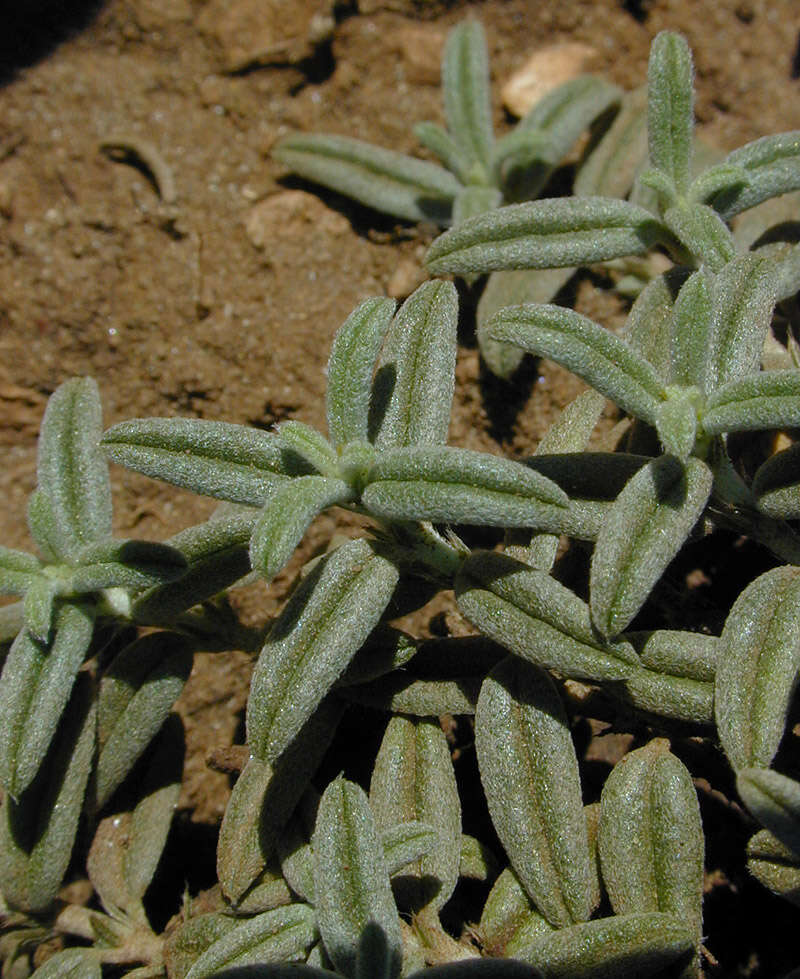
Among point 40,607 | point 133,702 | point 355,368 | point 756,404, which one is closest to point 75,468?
point 40,607

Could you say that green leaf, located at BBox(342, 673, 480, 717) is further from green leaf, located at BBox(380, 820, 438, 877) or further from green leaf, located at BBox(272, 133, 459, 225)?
green leaf, located at BBox(272, 133, 459, 225)

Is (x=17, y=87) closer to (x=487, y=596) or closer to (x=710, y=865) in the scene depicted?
(x=487, y=596)

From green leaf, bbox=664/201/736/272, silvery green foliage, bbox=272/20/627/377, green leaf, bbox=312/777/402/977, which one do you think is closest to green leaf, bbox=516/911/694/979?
green leaf, bbox=312/777/402/977

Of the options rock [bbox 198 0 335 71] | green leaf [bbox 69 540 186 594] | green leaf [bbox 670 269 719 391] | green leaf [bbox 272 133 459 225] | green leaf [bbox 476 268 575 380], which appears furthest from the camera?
rock [bbox 198 0 335 71]

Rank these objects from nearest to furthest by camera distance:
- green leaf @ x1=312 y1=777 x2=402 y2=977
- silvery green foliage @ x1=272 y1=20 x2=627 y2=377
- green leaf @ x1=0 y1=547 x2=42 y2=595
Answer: green leaf @ x1=312 y1=777 x2=402 y2=977 < green leaf @ x1=0 y1=547 x2=42 y2=595 < silvery green foliage @ x1=272 y1=20 x2=627 y2=377

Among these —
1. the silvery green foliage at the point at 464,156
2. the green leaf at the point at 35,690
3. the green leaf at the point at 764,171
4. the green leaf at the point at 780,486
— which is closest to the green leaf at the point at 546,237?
the green leaf at the point at 764,171

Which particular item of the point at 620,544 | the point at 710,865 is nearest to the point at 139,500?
the point at 620,544
